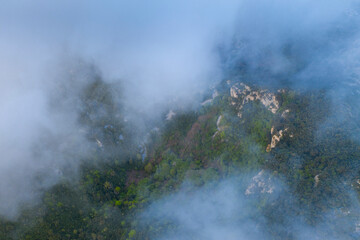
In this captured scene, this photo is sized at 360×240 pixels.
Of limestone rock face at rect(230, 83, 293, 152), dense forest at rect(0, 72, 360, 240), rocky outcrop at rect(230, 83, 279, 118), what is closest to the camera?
dense forest at rect(0, 72, 360, 240)

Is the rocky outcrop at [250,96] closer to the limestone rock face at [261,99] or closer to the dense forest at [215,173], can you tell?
the limestone rock face at [261,99]

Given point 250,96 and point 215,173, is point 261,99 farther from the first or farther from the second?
point 215,173

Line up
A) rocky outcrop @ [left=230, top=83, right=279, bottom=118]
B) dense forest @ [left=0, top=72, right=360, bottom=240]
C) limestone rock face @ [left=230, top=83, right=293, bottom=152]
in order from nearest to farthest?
dense forest @ [left=0, top=72, right=360, bottom=240] → limestone rock face @ [left=230, top=83, right=293, bottom=152] → rocky outcrop @ [left=230, top=83, right=279, bottom=118]

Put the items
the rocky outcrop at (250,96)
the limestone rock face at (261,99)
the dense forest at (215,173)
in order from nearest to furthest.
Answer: the dense forest at (215,173) → the limestone rock face at (261,99) → the rocky outcrop at (250,96)

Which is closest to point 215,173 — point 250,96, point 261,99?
point 250,96

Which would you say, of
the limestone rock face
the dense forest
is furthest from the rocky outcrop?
the dense forest

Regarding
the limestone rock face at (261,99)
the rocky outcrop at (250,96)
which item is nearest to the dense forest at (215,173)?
the limestone rock face at (261,99)

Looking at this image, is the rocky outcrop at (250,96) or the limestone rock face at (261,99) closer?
the limestone rock face at (261,99)

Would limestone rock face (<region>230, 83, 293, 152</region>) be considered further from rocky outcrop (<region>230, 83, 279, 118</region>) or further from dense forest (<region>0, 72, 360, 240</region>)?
dense forest (<region>0, 72, 360, 240</region>)

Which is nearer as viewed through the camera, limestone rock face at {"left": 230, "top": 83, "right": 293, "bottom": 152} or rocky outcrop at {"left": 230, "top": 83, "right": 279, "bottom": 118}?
limestone rock face at {"left": 230, "top": 83, "right": 293, "bottom": 152}

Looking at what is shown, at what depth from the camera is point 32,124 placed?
474 feet

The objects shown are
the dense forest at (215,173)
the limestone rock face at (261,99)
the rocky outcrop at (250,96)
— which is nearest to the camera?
the dense forest at (215,173)

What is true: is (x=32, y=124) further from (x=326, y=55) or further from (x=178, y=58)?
(x=326, y=55)

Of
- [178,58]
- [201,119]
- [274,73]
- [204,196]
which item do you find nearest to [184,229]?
[204,196]
